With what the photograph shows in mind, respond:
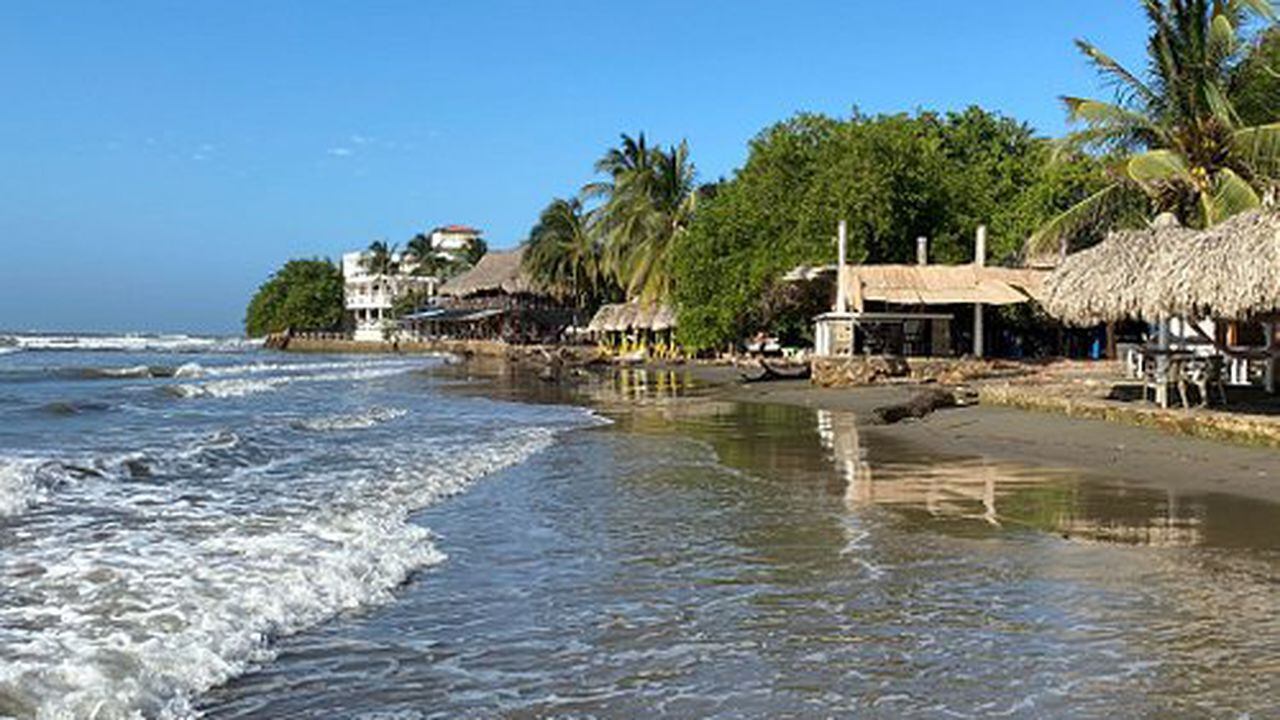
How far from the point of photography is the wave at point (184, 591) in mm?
5250

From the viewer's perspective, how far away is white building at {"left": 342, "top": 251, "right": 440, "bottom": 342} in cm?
9462

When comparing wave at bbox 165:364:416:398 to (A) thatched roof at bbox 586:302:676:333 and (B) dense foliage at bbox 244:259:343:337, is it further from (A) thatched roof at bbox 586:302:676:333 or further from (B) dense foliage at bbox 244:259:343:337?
(B) dense foliage at bbox 244:259:343:337

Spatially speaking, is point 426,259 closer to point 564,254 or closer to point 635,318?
point 564,254

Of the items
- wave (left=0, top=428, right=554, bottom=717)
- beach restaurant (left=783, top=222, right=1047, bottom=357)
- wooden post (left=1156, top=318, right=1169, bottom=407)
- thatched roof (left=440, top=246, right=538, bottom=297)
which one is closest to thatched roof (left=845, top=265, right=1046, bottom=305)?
beach restaurant (left=783, top=222, right=1047, bottom=357)

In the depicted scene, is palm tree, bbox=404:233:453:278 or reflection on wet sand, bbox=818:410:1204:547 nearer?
reflection on wet sand, bbox=818:410:1204:547

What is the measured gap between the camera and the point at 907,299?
28.9 metres

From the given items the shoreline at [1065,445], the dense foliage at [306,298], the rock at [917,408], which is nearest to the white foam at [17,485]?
the shoreline at [1065,445]

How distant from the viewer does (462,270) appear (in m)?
93.2

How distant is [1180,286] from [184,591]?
12.3m

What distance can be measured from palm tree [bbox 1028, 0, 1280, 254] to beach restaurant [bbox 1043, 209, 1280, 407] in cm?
356

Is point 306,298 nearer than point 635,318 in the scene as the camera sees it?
No

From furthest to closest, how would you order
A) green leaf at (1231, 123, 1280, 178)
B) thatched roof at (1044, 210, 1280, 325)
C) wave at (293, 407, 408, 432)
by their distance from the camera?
wave at (293, 407, 408, 432)
green leaf at (1231, 123, 1280, 178)
thatched roof at (1044, 210, 1280, 325)

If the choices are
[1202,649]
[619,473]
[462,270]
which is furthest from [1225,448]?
[462,270]

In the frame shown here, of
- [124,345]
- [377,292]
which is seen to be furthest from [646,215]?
[124,345]
